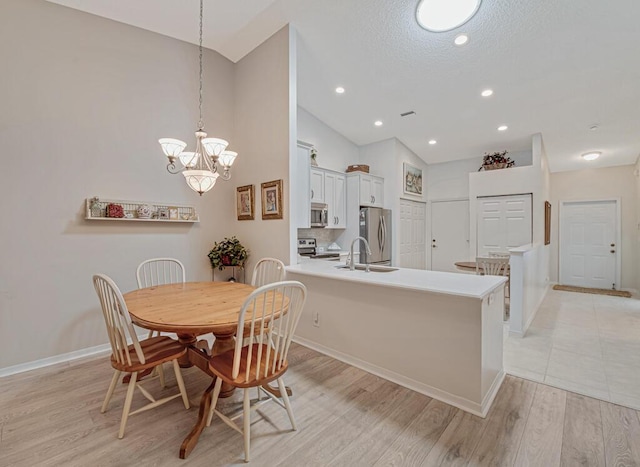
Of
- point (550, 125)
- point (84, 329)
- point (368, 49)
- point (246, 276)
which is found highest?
point (368, 49)

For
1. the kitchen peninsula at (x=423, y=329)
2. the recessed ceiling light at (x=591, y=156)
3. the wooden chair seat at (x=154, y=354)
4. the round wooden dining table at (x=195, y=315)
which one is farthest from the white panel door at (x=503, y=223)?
the wooden chair seat at (x=154, y=354)

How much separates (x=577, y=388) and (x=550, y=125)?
4.06 metres

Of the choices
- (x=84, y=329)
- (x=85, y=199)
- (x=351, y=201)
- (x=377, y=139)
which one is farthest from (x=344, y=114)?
(x=84, y=329)

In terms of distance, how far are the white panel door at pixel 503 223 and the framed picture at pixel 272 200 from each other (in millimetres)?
4265

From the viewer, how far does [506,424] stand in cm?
188

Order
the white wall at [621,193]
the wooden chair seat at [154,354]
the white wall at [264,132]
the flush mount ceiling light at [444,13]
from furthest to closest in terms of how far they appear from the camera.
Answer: the white wall at [621,193] → the white wall at [264,132] → the flush mount ceiling light at [444,13] → the wooden chair seat at [154,354]

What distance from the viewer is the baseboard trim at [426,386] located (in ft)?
6.57

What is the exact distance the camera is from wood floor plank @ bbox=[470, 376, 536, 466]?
1.62 metres

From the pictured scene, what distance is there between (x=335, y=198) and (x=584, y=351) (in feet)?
12.2

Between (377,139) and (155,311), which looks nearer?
(155,311)

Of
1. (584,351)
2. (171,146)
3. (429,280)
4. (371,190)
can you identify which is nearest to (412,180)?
(371,190)

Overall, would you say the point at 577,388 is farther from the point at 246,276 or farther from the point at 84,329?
the point at 84,329

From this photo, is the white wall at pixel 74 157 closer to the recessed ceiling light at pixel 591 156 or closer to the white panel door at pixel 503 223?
the white panel door at pixel 503 223

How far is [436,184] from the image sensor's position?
678 centimetres
